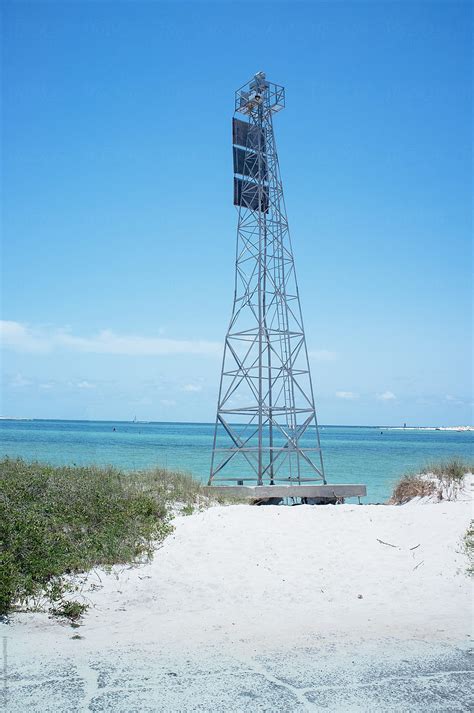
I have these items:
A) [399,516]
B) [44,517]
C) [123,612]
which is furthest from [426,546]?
[44,517]

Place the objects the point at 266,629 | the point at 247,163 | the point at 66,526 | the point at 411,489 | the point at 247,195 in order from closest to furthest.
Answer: the point at 266,629 → the point at 66,526 → the point at 411,489 → the point at 247,195 → the point at 247,163

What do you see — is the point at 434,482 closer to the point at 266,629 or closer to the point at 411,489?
the point at 411,489

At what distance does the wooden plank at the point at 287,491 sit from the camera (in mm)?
16766

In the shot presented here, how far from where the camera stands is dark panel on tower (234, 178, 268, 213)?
1991 cm

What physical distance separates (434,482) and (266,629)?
11.2 m

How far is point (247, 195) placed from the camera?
2005cm

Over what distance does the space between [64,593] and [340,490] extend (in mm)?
11580

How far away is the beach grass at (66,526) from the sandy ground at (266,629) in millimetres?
327

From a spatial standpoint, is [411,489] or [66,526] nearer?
[66,526]

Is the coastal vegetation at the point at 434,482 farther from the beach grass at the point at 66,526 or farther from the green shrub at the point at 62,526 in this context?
the green shrub at the point at 62,526

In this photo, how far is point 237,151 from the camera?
20203 millimetres

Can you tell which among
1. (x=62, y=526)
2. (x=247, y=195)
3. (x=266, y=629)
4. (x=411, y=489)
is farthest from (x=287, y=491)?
(x=266, y=629)

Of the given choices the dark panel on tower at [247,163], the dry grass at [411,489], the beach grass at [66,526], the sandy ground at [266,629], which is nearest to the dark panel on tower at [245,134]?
the dark panel on tower at [247,163]

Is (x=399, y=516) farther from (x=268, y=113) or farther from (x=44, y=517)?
(x=268, y=113)
